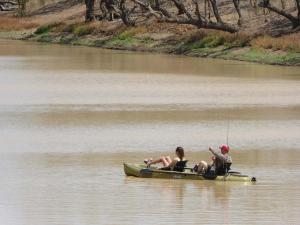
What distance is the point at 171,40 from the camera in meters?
65.8

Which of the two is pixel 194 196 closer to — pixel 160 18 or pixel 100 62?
pixel 100 62

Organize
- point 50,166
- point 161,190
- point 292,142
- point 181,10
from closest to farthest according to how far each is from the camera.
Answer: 1. point 161,190
2. point 50,166
3. point 292,142
4. point 181,10

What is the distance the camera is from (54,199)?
66.6ft

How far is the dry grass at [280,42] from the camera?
54.8m

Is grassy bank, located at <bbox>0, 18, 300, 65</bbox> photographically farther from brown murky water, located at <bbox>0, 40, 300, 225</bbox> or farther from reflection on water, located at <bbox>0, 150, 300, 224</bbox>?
reflection on water, located at <bbox>0, 150, 300, 224</bbox>

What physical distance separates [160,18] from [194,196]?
42097 mm

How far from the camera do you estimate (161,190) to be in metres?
21.7

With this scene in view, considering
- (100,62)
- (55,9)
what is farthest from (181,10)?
(55,9)

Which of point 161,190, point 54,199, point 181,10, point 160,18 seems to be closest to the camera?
point 54,199

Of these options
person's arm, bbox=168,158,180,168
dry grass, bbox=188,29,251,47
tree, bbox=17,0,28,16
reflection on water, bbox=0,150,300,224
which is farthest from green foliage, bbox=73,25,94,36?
person's arm, bbox=168,158,180,168

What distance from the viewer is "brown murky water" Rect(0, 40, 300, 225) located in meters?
19.6

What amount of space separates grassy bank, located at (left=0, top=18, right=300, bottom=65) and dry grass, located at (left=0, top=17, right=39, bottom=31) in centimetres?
11

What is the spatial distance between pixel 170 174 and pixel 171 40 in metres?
43.5

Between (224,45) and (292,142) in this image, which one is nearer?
(292,142)
